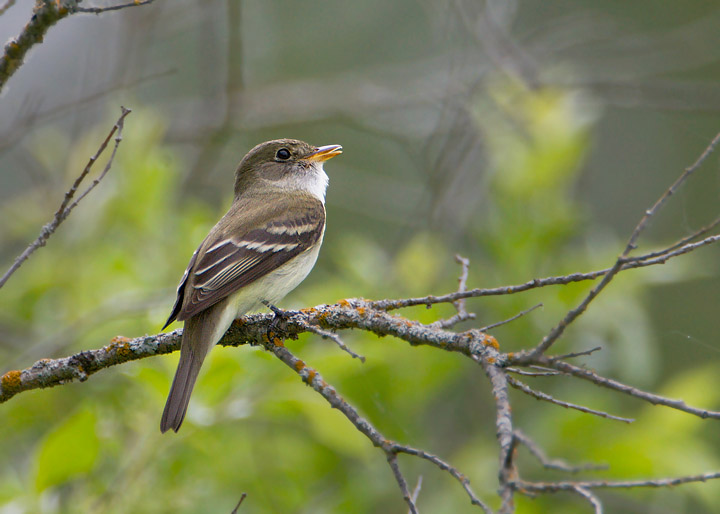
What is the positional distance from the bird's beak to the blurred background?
62 centimetres

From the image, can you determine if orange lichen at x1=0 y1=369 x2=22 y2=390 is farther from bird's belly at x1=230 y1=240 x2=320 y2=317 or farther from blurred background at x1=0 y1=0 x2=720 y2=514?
bird's belly at x1=230 y1=240 x2=320 y2=317

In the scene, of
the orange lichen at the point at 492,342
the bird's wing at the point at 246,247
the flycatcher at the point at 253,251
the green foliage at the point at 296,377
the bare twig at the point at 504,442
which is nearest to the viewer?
the bare twig at the point at 504,442

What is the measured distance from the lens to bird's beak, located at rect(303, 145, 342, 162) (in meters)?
5.64

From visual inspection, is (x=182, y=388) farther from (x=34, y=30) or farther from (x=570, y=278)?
(x=570, y=278)

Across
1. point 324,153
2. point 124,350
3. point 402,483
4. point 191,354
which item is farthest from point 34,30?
point 324,153

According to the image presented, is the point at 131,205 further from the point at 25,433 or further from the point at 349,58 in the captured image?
the point at 349,58

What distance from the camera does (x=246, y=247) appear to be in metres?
4.50

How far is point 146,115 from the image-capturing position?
5.99m

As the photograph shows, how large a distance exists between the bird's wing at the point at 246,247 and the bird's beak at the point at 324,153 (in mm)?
490

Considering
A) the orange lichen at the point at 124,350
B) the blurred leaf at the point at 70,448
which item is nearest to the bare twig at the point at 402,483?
the orange lichen at the point at 124,350

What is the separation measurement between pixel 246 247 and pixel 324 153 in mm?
1462

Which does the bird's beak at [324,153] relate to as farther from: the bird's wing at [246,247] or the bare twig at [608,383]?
the bare twig at [608,383]

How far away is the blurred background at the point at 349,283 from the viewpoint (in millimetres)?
4270

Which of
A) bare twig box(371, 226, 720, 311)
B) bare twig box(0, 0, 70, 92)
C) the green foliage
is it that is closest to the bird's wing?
the green foliage
